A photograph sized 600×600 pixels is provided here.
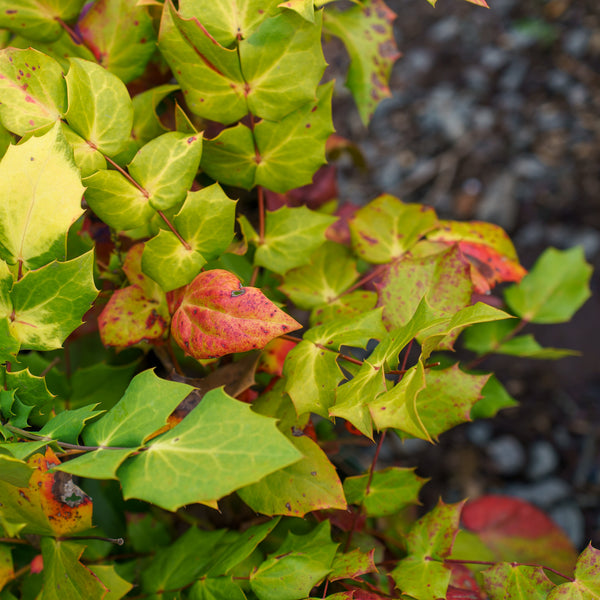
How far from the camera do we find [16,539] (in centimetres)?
68

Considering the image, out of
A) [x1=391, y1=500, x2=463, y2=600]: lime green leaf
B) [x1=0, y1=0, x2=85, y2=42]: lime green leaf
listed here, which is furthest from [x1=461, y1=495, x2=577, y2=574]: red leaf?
[x1=0, y1=0, x2=85, y2=42]: lime green leaf

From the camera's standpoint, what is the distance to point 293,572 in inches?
22.9

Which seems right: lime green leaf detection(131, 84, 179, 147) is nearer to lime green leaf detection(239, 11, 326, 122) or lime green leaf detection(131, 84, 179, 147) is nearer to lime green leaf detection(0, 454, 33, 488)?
lime green leaf detection(239, 11, 326, 122)

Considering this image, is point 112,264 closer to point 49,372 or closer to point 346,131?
point 49,372

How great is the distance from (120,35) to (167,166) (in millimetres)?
209

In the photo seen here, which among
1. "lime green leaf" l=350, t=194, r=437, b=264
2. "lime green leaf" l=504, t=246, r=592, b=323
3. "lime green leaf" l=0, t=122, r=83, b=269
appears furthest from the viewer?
"lime green leaf" l=504, t=246, r=592, b=323

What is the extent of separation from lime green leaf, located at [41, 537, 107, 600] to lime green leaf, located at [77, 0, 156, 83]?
521mm

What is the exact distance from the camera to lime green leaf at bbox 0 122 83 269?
531 mm

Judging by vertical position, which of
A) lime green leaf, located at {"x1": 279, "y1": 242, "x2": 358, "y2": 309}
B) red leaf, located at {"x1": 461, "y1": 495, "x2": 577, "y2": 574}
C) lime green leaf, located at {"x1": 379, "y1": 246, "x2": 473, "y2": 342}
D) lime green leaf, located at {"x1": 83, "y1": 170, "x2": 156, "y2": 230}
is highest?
lime green leaf, located at {"x1": 83, "y1": 170, "x2": 156, "y2": 230}

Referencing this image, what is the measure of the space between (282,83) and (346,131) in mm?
1580

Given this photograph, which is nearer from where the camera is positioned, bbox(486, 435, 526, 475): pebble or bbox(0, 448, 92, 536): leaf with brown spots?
bbox(0, 448, 92, 536): leaf with brown spots

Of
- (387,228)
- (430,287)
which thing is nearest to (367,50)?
(387,228)

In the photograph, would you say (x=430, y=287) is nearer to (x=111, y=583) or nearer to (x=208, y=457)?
(x=208, y=457)

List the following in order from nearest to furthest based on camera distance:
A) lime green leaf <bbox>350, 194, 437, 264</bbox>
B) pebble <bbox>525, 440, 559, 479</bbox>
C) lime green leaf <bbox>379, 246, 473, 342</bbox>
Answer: lime green leaf <bbox>379, 246, 473, 342</bbox> → lime green leaf <bbox>350, 194, 437, 264</bbox> → pebble <bbox>525, 440, 559, 479</bbox>
